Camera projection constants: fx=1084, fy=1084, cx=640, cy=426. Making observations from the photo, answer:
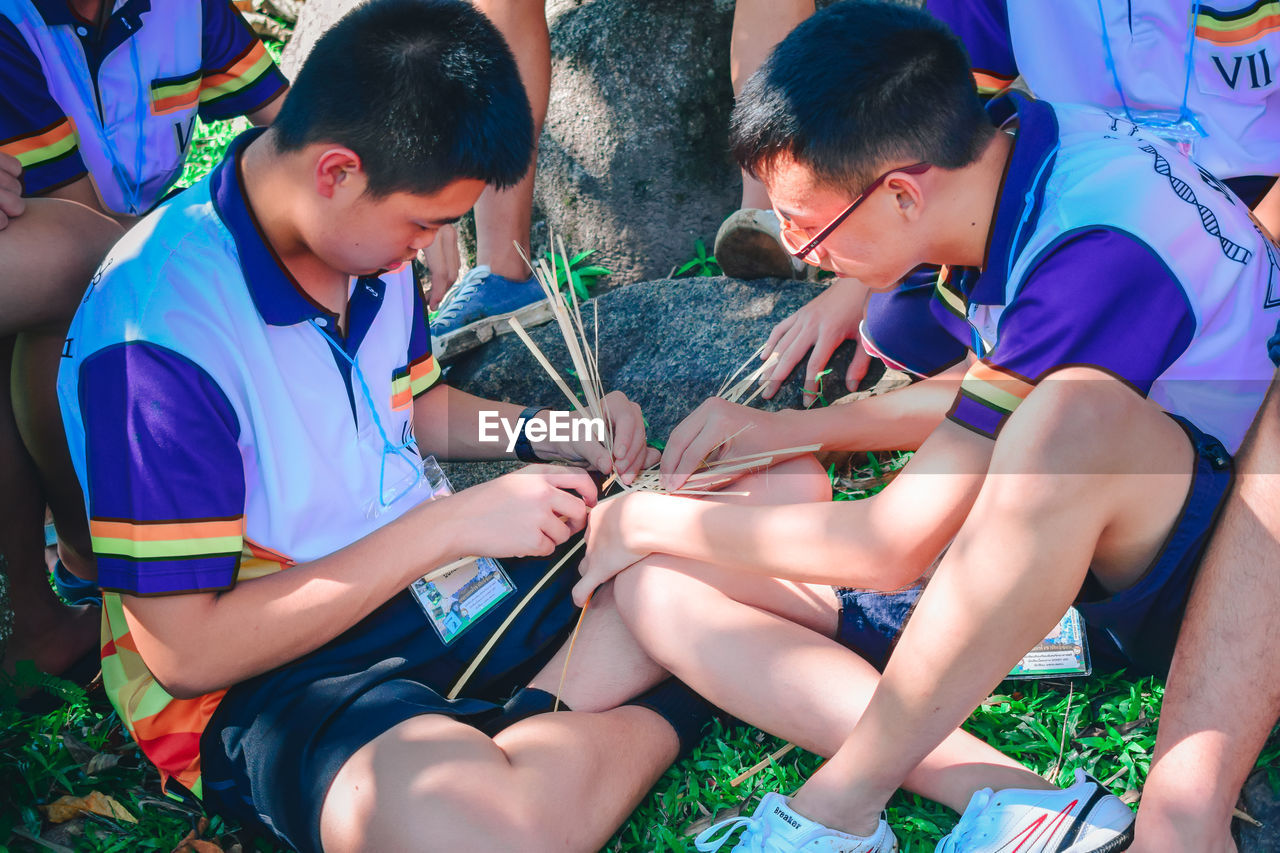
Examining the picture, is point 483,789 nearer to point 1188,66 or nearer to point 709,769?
point 709,769

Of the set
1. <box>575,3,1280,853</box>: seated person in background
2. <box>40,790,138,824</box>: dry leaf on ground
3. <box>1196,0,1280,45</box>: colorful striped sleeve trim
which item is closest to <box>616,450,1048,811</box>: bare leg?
<box>575,3,1280,853</box>: seated person in background

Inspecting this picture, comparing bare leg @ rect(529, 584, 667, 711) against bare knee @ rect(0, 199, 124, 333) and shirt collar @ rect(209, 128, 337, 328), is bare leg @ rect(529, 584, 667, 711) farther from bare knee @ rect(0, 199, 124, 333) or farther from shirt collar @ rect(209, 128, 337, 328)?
bare knee @ rect(0, 199, 124, 333)

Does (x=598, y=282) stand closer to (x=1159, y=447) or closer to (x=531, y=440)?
(x=531, y=440)

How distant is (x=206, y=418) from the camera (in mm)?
2033

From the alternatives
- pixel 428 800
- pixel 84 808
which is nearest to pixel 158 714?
pixel 84 808

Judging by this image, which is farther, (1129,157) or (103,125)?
(103,125)

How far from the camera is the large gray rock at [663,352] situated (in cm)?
351

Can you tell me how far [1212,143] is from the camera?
284 centimetres

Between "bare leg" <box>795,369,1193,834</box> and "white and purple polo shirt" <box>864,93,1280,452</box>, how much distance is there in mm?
101

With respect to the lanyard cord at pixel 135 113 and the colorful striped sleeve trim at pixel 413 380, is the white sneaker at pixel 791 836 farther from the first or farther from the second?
the lanyard cord at pixel 135 113

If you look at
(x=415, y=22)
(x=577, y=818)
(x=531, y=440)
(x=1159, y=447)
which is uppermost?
(x=415, y=22)

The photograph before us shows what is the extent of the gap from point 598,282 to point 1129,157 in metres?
2.73

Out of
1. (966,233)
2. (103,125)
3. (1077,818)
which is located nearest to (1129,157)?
(966,233)

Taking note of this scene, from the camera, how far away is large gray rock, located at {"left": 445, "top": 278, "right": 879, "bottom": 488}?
3.51 metres
